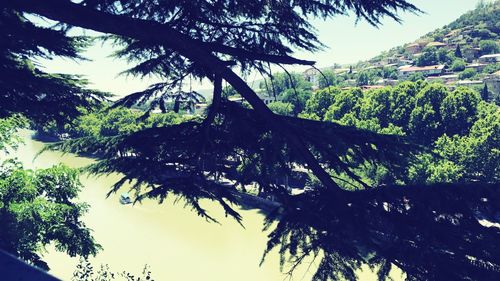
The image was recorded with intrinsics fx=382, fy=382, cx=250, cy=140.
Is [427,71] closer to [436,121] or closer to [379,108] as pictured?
[379,108]

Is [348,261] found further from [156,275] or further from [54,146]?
[156,275]

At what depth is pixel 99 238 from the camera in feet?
52.9

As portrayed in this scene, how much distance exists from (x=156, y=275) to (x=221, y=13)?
10992 millimetres

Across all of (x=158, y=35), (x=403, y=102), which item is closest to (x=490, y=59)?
(x=403, y=102)

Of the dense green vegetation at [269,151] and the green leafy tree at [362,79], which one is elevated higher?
the green leafy tree at [362,79]

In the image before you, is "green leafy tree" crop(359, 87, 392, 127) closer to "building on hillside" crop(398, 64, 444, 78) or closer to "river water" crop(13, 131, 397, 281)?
"river water" crop(13, 131, 397, 281)

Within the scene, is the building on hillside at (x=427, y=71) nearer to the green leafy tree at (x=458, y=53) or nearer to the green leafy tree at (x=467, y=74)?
the green leafy tree at (x=467, y=74)

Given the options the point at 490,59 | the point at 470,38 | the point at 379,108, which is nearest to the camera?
the point at 379,108

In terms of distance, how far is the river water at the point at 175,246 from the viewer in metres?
13.0

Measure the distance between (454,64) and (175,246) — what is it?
7891 centimetres

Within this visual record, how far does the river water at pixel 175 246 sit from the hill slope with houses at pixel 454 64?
25319 mm

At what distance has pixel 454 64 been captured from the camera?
254ft

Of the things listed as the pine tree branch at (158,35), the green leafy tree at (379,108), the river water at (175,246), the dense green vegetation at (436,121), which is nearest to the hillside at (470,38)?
the dense green vegetation at (436,121)

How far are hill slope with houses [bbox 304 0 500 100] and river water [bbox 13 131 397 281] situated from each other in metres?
25.3
